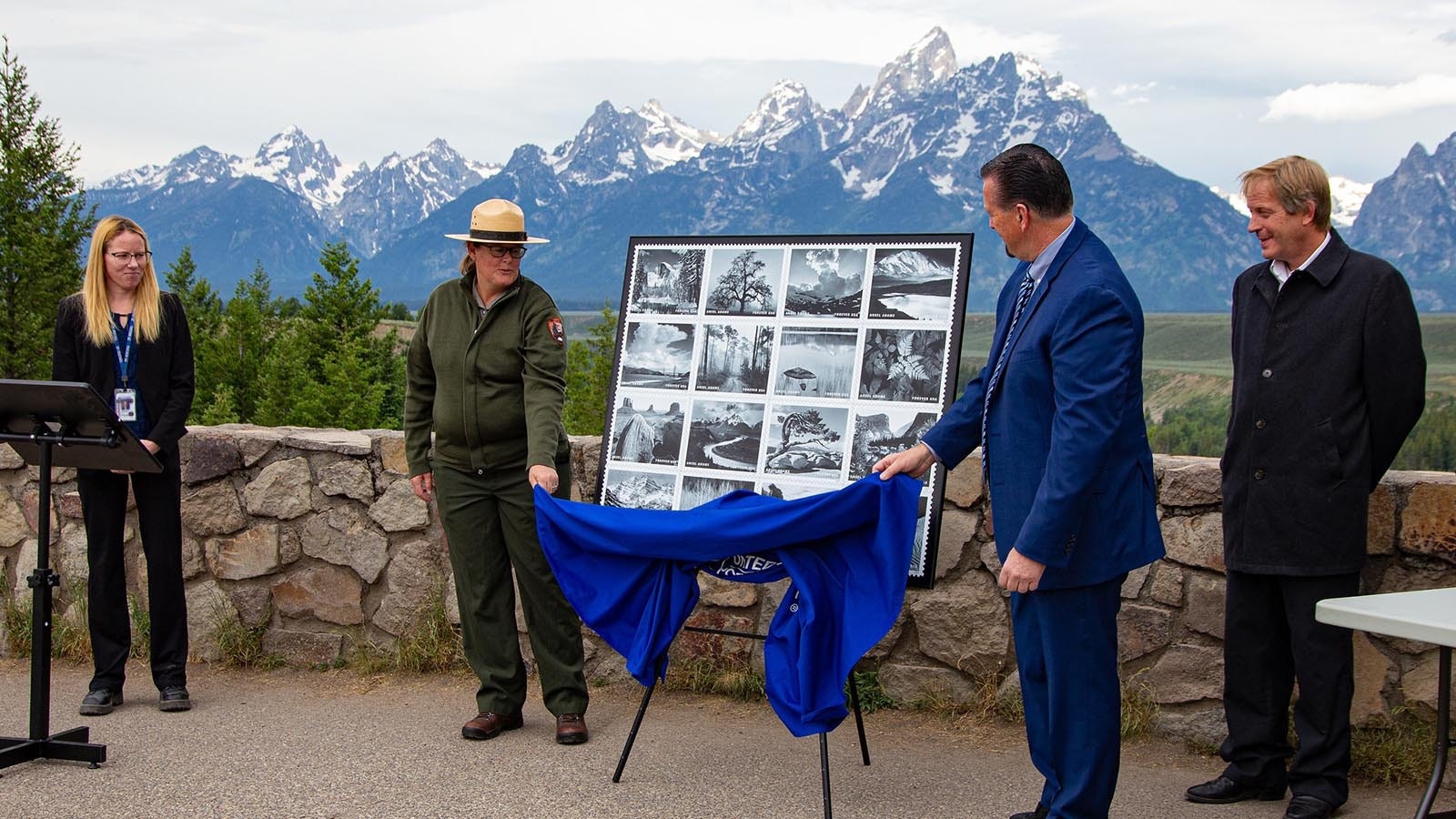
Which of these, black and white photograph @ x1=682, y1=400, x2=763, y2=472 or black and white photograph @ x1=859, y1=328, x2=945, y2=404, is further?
black and white photograph @ x1=682, y1=400, x2=763, y2=472

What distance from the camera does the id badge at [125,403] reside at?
4.82 meters

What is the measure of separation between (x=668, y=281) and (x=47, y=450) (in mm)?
2196

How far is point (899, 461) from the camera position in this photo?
11.9 ft

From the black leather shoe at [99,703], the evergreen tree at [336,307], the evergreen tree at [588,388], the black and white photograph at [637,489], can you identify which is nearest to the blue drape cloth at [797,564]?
the black and white photograph at [637,489]

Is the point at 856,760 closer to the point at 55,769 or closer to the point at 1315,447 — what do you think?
the point at 1315,447

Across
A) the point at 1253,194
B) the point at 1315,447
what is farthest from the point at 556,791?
the point at 1253,194

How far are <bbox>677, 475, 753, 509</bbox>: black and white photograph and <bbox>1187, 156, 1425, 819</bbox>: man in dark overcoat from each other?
162cm

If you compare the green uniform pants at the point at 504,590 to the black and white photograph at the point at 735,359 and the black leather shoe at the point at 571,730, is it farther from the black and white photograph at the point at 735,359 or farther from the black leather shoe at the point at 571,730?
the black and white photograph at the point at 735,359

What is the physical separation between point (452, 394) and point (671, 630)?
125 centimetres

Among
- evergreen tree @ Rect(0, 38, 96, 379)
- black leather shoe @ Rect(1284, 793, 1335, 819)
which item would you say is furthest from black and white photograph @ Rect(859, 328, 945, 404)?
evergreen tree @ Rect(0, 38, 96, 379)

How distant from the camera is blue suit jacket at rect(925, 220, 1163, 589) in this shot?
303 centimetres

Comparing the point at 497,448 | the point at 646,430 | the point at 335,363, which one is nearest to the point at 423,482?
the point at 497,448

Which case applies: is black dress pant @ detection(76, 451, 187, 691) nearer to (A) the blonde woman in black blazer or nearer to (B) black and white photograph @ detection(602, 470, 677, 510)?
→ (A) the blonde woman in black blazer

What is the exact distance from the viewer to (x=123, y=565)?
4.97m
